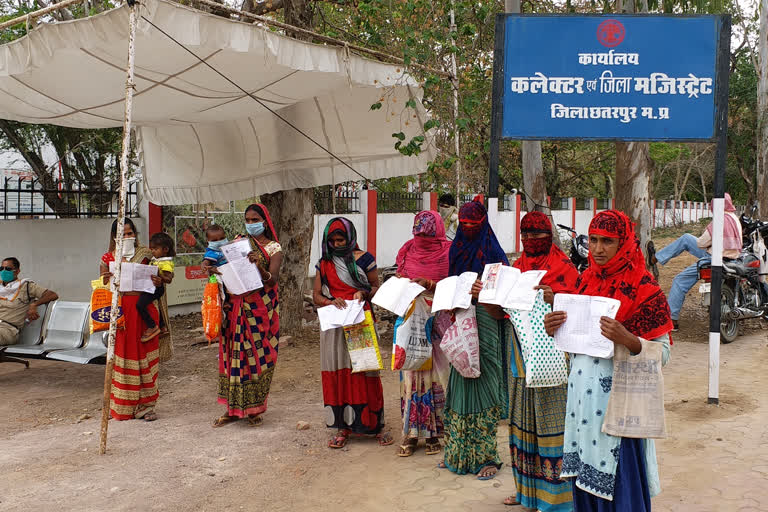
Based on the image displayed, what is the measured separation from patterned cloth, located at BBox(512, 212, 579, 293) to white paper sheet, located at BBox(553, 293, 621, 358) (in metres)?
0.80

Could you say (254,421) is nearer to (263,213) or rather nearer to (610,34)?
(263,213)

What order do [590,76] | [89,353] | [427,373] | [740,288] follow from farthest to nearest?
[740,288] → [89,353] → [590,76] → [427,373]

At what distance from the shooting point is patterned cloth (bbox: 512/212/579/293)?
11.9 ft

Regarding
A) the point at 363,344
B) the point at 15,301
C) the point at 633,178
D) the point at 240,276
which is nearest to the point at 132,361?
the point at 240,276

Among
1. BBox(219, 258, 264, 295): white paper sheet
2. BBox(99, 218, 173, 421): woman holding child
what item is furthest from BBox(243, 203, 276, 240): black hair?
BBox(99, 218, 173, 421): woman holding child

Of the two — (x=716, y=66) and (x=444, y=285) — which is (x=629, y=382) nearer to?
(x=444, y=285)

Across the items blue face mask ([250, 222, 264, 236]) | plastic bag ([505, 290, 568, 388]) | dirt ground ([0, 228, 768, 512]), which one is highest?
blue face mask ([250, 222, 264, 236])

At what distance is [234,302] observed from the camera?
17.1ft

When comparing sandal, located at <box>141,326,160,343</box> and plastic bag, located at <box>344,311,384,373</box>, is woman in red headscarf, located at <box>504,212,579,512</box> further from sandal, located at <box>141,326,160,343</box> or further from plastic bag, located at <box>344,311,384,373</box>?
sandal, located at <box>141,326,160,343</box>

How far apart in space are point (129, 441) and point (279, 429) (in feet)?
3.53

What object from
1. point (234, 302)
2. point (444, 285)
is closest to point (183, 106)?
point (234, 302)

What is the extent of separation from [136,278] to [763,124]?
44.8ft

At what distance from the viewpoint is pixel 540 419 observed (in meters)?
3.45

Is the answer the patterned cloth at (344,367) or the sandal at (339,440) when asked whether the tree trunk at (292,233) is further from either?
the sandal at (339,440)
